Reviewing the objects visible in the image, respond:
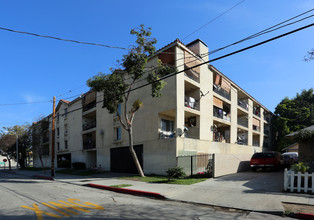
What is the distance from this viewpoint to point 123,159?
2283 centimetres

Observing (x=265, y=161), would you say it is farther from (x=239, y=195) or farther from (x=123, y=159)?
(x=123, y=159)

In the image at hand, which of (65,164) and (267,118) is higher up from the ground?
(267,118)

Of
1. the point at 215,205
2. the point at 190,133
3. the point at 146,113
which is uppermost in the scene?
the point at 146,113

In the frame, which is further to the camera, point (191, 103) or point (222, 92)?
point (222, 92)

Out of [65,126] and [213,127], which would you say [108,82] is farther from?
[65,126]

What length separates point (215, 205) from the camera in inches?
319

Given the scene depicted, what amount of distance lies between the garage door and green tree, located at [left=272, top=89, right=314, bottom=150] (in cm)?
2527

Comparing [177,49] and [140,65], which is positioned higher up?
[177,49]

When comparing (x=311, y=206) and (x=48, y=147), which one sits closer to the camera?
(x=311, y=206)

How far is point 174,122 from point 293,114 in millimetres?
26029

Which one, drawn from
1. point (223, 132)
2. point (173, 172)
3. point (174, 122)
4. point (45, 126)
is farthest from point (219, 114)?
point (45, 126)

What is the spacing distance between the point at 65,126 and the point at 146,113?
21.3 metres

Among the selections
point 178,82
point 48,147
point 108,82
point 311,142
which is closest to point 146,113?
point 178,82

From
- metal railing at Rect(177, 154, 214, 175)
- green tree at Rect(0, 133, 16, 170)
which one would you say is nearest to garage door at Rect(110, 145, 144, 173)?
metal railing at Rect(177, 154, 214, 175)
